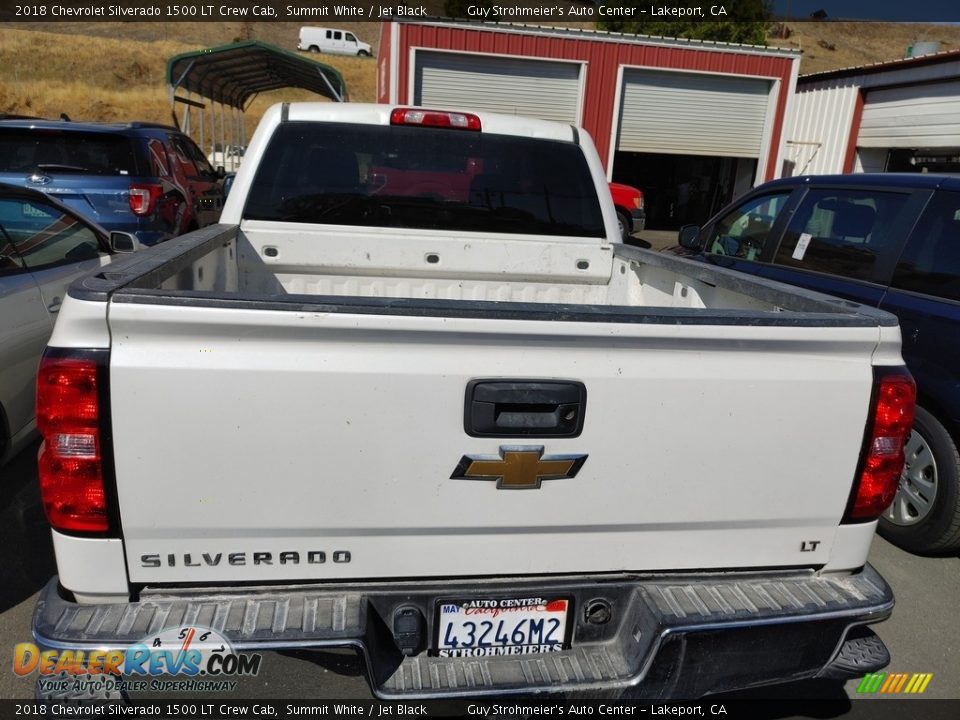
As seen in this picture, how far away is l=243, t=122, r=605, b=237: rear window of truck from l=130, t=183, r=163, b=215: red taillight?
4.31 metres

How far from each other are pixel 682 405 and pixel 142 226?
22.4 feet

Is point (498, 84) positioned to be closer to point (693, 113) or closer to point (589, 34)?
Answer: point (589, 34)

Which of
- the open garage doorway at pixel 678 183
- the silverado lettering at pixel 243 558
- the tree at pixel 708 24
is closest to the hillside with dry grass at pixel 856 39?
the tree at pixel 708 24

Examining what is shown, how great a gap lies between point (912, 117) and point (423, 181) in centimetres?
Answer: 1305

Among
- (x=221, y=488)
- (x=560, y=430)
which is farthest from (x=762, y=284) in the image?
(x=221, y=488)

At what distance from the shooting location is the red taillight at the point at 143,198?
7223mm

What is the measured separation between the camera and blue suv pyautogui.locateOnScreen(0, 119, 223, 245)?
7.02 m

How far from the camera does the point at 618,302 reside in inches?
149

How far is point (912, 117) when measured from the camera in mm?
13320

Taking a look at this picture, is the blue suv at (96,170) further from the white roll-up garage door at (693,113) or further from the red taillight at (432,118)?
the white roll-up garage door at (693,113)

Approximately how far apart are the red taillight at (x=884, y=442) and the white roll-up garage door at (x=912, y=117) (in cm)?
1288

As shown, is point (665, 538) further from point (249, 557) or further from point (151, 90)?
point (151, 90)

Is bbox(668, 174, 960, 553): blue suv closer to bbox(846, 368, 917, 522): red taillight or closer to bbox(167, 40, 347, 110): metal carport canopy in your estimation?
bbox(846, 368, 917, 522): red taillight

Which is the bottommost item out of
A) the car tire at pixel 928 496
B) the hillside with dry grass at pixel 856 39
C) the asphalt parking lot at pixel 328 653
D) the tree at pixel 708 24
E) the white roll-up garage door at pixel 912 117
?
the asphalt parking lot at pixel 328 653
